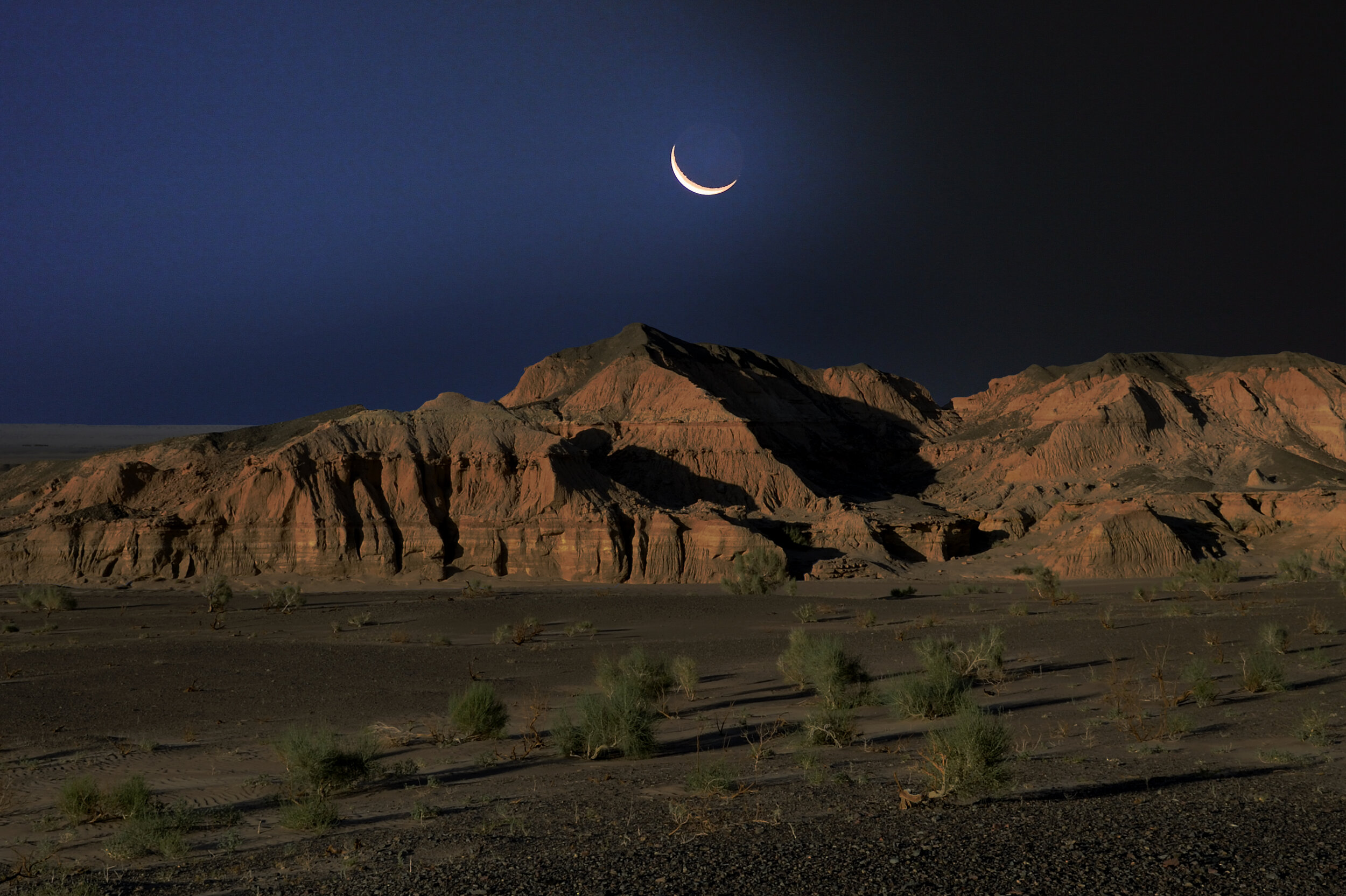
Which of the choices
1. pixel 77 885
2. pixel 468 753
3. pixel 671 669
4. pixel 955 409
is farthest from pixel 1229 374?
pixel 77 885

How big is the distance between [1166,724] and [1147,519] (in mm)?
37784

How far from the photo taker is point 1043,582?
3778 centimetres

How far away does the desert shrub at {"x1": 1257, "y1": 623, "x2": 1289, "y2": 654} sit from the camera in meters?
17.6

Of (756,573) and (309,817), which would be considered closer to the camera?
(309,817)

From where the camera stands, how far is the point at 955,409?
110m

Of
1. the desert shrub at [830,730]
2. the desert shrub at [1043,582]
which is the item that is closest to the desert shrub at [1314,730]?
the desert shrub at [830,730]

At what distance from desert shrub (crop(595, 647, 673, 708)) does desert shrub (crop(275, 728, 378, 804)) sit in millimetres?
4584

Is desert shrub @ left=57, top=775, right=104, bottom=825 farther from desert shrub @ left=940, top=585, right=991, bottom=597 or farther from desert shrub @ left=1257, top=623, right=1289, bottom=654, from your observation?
desert shrub @ left=940, top=585, right=991, bottom=597

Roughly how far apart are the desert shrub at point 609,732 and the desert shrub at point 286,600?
82.3 ft

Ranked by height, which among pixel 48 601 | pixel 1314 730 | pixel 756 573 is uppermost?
pixel 48 601

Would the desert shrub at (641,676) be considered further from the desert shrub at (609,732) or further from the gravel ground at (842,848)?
the gravel ground at (842,848)

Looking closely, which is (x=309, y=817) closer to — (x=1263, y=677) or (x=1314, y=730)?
(x=1314, y=730)

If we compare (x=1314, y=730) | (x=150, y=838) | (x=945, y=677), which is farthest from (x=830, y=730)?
(x=150, y=838)

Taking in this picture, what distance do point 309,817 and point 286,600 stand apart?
2877cm
